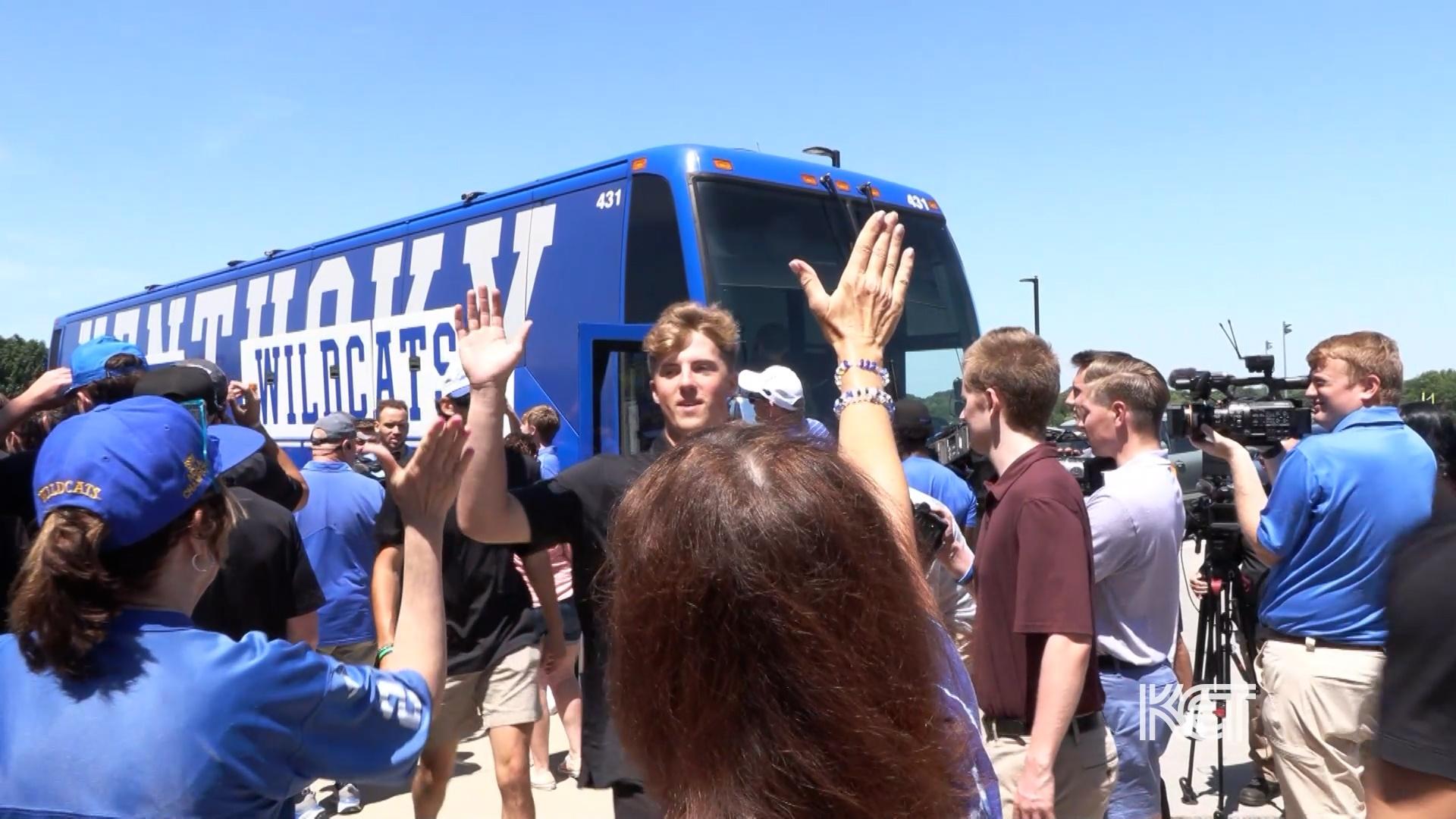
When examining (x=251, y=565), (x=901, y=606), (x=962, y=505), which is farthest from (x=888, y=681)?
(x=962, y=505)

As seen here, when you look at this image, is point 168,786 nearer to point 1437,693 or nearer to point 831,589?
point 831,589

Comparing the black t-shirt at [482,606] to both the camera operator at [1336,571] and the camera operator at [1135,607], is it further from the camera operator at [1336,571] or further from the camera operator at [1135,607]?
the camera operator at [1336,571]

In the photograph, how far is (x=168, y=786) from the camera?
62.9 inches

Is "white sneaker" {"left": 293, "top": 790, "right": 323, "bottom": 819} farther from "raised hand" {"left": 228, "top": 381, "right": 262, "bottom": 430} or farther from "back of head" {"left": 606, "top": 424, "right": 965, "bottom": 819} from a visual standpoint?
"back of head" {"left": 606, "top": 424, "right": 965, "bottom": 819}

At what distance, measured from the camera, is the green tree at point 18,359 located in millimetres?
53969

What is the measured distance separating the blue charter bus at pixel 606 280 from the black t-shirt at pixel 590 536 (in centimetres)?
443

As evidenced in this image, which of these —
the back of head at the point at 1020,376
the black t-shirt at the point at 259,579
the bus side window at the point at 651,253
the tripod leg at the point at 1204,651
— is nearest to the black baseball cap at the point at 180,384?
the black t-shirt at the point at 259,579

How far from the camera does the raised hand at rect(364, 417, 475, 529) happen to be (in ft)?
6.26

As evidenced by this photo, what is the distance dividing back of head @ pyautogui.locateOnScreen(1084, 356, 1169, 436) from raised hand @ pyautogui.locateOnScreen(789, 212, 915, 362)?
7.04 ft

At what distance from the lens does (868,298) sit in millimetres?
1895

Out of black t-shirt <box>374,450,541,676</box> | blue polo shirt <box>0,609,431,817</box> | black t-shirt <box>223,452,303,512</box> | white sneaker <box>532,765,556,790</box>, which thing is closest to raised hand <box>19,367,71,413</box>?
black t-shirt <box>223,452,303,512</box>

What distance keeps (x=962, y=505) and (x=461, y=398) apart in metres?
2.37

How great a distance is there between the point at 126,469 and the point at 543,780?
480 cm

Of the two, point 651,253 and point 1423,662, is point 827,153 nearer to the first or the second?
point 651,253
